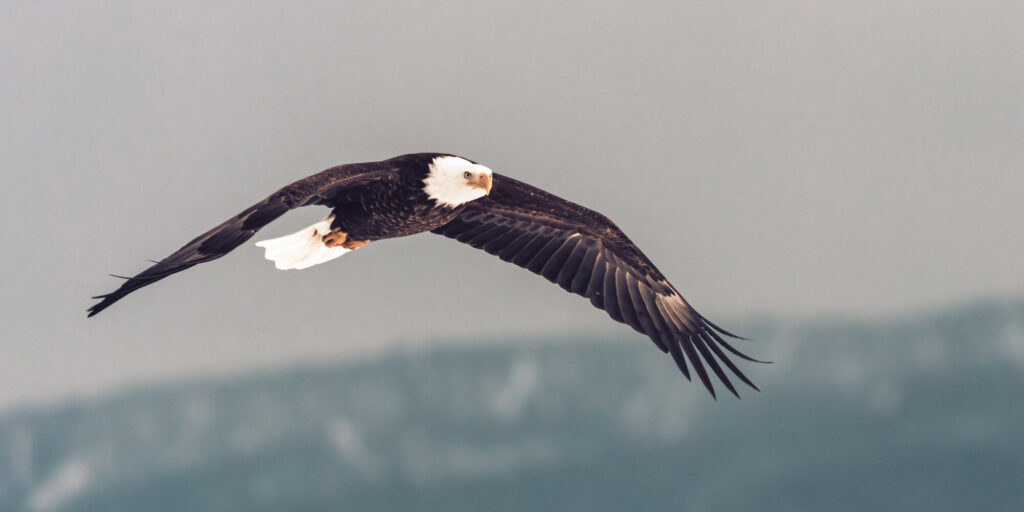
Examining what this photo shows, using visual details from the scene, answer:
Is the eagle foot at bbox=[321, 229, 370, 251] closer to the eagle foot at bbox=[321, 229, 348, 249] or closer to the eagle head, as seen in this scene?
the eagle foot at bbox=[321, 229, 348, 249]

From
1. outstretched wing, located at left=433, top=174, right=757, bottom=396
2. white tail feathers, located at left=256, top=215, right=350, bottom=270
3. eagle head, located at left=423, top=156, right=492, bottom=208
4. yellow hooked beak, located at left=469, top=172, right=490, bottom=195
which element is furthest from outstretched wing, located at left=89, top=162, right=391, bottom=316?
outstretched wing, located at left=433, top=174, right=757, bottom=396

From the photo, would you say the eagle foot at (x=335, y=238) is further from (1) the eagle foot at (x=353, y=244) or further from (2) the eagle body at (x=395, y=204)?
(2) the eagle body at (x=395, y=204)

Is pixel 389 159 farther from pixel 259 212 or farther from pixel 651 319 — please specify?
pixel 651 319

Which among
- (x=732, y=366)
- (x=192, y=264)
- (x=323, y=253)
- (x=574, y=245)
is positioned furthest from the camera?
(x=574, y=245)

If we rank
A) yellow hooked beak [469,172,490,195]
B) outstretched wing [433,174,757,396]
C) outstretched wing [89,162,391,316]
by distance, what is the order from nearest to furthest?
1. outstretched wing [89,162,391,316]
2. yellow hooked beak [469,172,490,195]
3. outstretched wing [433,174,757,396]

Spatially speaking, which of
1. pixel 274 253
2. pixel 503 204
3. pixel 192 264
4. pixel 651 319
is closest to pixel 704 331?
pixel 651 319

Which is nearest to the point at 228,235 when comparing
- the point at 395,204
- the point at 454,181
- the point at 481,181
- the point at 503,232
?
the point at 395,204
